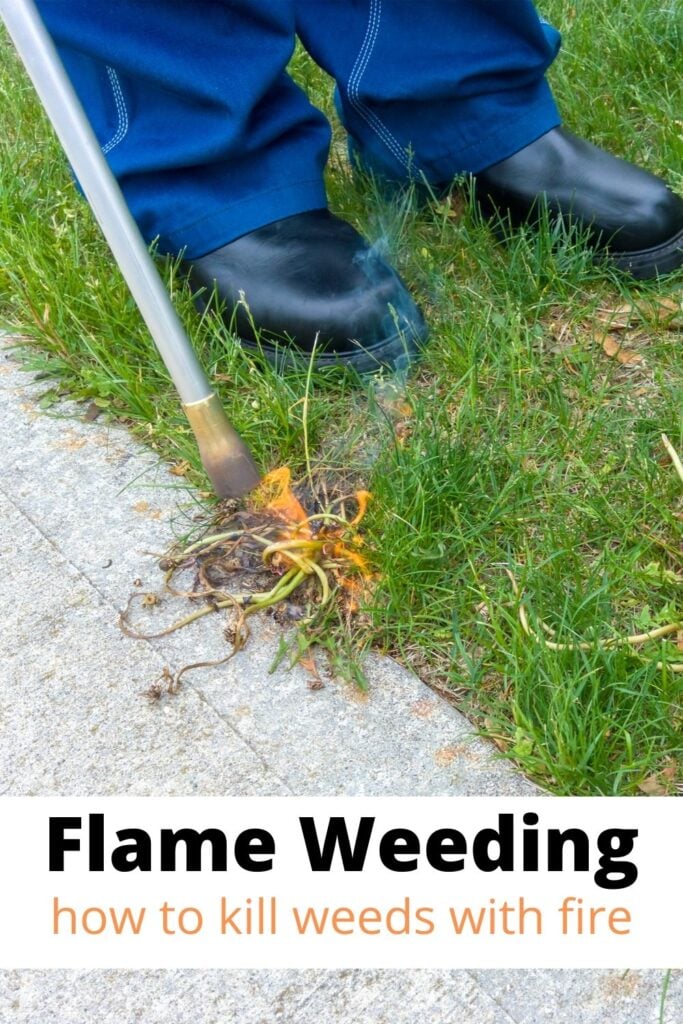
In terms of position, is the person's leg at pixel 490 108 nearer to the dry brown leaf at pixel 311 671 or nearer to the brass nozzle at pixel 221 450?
the brass nozzle at pixel 221 450

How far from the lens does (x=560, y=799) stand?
1186 millimetres

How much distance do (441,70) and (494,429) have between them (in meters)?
0.70

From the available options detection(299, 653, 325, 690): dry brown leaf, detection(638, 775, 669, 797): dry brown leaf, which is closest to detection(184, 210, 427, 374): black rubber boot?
detection(299, 653, 325, 690): dry brown leaf

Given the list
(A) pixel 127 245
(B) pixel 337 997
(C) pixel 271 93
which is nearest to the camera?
(B) pixel 337 997

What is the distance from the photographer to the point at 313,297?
173 cm

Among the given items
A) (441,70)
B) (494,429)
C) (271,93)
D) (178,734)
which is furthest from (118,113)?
(178,734)

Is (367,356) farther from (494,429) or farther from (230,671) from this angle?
(230,671)

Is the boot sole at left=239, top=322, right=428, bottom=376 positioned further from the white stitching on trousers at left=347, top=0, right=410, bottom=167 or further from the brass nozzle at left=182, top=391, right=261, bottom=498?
the white stitching on trousers at left=347, top=0, right=410, bottom=167

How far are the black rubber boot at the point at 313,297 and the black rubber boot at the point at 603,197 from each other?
0.33m

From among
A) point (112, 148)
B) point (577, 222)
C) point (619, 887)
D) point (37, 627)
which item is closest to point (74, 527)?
point (37, 627)

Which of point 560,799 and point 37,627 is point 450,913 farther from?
point 37,627

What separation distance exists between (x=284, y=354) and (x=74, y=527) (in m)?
0.45

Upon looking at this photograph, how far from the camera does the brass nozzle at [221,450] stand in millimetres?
1499

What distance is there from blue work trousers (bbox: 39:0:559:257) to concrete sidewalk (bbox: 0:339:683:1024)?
0.49m
